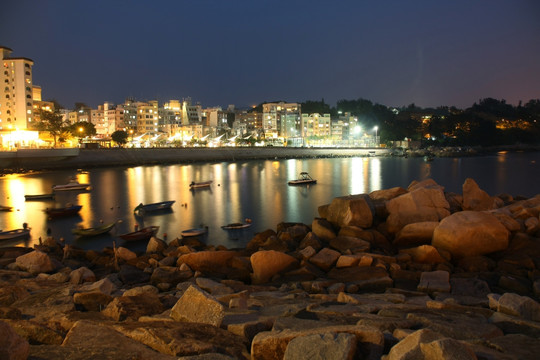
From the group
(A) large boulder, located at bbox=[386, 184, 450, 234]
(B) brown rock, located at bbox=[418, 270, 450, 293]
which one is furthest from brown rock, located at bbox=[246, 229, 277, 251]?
(B) brown rock, located at bbox=[418, 270, 450, 293]

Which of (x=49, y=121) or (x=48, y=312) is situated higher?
(x=49, y=121)

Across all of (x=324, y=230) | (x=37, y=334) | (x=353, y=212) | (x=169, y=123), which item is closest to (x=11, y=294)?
(x=37, y=334)

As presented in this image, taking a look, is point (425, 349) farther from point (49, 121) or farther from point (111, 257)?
point (49, 121)

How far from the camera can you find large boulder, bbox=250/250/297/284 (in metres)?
10.7

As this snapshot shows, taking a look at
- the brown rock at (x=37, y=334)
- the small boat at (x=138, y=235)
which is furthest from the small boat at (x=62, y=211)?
the brown rock at (x=37, y=334)

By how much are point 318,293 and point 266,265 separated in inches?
88.1

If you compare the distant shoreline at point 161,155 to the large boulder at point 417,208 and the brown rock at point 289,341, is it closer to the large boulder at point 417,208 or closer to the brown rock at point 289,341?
the large boulder at point 417,208

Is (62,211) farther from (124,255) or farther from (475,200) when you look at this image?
(475,200)

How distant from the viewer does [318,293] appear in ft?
29.1

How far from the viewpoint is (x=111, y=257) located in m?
13.6

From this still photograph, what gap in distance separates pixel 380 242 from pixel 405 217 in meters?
1.65

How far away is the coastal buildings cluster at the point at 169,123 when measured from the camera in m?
73.8

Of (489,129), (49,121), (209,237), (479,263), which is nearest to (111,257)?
(209,237)

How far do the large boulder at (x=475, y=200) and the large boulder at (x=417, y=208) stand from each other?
2.51 m
